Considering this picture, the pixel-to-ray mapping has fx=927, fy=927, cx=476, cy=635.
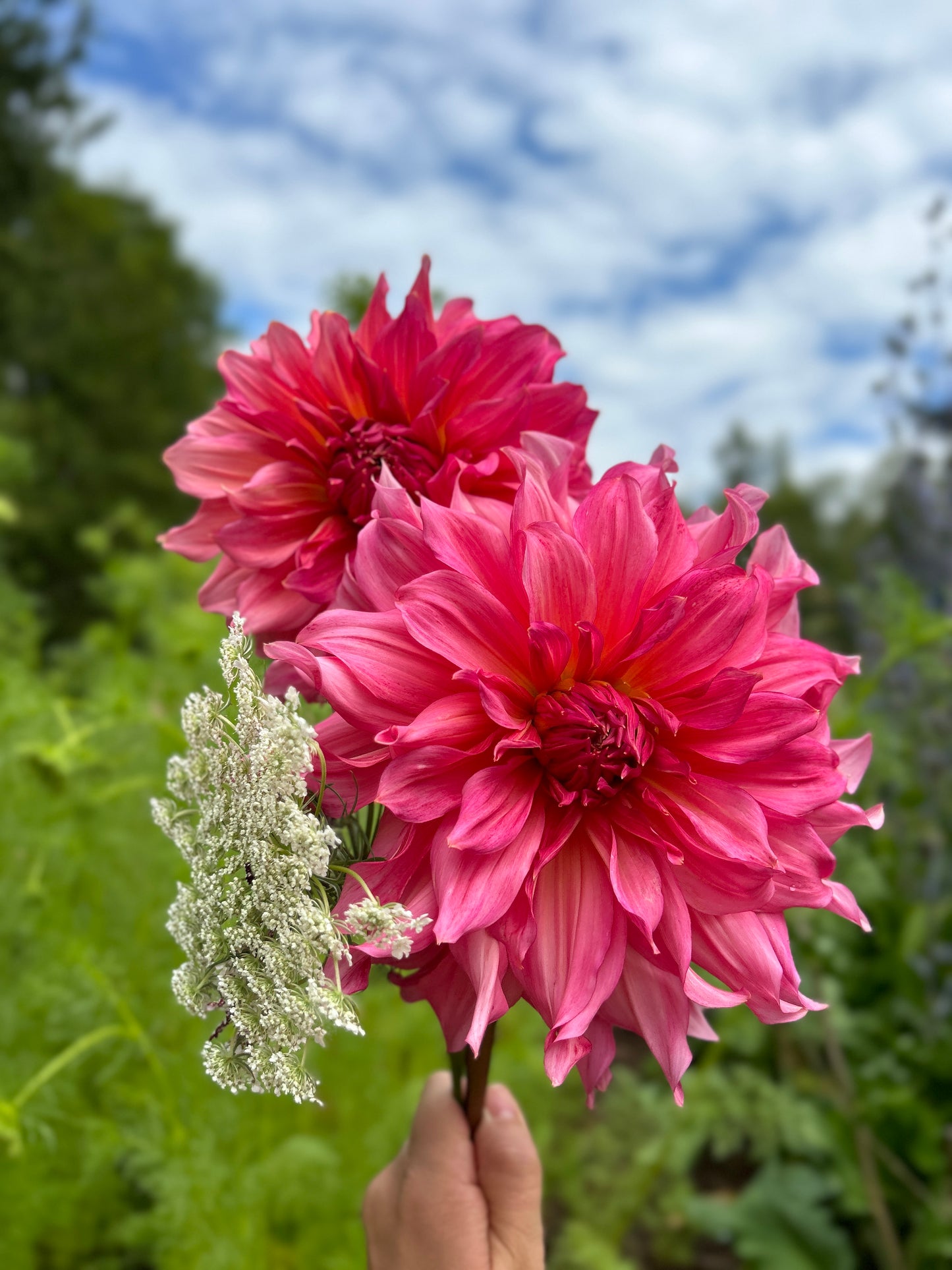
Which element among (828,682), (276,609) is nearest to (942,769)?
(828,682)

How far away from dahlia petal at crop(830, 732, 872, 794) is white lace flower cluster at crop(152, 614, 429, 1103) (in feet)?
1.50

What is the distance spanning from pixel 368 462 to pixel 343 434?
6 centimetres

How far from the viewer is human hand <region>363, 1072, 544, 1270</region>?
1000mm

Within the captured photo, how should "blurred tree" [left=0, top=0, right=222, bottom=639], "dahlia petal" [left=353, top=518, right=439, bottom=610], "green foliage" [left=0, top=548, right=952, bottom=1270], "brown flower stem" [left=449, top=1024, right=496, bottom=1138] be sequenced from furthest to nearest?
"blurred tree" [left=0, top=0, right=222, bottom=639] < "green foliage" [left=0, top=548, right=952, bottom=1270] < "brown flower stem" [left=449, top=1024, right=496, bottom=1138] < "dahlia petal" [left=353, top=518, right=439, bottom=610]

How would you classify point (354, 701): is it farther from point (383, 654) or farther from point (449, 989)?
point (449, 989)

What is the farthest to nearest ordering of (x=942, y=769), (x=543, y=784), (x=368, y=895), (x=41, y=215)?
1. (x=41, y=215)
2. (x=942, y=769)
3. (x=543, y=784)
4. (x=368, y=895)

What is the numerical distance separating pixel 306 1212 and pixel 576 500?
6.83 feet

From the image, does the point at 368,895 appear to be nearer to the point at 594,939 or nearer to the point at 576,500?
the point at 594,939

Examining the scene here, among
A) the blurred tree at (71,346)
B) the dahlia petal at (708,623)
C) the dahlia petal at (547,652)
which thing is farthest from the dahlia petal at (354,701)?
the blurred tree at (71,346)

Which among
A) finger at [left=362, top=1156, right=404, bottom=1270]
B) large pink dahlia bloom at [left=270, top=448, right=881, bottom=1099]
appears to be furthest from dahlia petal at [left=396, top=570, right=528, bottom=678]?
finger at [left=362, top=1156, right=404, bottom=1270]

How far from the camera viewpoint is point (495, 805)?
74 cm

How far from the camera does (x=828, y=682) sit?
2.72 ft

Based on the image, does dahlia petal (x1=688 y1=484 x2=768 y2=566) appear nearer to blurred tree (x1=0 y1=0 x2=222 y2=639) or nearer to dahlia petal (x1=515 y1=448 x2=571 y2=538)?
dahlia petal (x1=515 y1=448 x2=571 y2=538)

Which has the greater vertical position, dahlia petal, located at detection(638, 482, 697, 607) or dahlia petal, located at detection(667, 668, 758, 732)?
dahlia petal, located at detection(638, 482, 697, 607)
